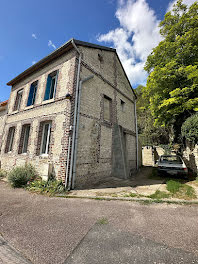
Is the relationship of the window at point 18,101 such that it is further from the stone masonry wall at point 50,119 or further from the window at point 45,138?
the window at point 45,138

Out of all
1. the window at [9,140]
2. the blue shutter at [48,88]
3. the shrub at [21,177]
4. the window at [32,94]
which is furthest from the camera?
the window at [9,140]

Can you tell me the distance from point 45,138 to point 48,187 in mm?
2699

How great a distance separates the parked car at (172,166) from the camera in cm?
631

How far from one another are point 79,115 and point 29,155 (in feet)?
12.3

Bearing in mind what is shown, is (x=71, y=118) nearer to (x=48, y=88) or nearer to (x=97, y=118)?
(x=97, y=118)

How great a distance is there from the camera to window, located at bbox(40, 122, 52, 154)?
247 inches

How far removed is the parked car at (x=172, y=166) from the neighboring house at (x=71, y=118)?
2.10 m

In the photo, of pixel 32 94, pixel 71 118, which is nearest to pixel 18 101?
pixel 32 94

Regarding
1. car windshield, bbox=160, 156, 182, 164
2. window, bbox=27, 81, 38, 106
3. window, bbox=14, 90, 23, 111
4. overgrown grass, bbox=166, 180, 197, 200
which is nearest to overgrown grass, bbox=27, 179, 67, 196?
overgrown grass, bbox=166, 180, 197, 200

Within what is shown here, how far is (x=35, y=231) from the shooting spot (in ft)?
7.91

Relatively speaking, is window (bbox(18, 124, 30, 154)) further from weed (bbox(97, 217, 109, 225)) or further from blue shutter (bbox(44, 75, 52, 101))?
weed (bbox(97, 217, 109, 225))

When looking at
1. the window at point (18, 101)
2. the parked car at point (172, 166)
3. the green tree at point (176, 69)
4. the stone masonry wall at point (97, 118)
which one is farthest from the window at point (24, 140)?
the green tree at point (176, 69)

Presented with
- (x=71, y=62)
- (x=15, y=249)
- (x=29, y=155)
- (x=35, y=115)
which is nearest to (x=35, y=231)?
(x=15, y=249)

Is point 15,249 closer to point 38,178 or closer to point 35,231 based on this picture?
point 35,231
